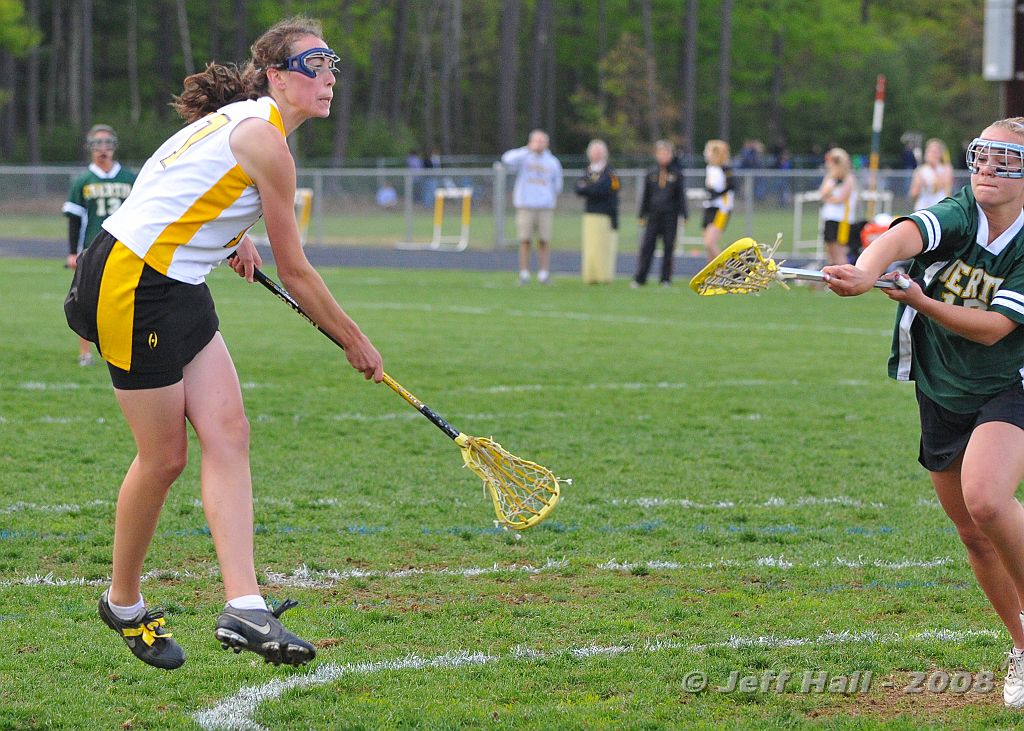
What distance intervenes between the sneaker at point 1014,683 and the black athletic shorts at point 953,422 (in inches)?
25.6

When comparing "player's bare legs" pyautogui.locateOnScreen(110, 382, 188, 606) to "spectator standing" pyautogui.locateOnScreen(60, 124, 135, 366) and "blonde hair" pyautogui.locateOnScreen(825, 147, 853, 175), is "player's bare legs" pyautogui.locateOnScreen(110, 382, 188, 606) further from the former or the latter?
"blonde hair" pyautogui.locateOnScreen(825, 147, 853, 175)

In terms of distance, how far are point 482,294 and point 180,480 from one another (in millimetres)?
11420

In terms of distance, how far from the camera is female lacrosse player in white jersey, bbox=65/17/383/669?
161 inches

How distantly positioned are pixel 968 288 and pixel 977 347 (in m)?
0.19

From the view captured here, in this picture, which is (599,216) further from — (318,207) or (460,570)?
(460,570)

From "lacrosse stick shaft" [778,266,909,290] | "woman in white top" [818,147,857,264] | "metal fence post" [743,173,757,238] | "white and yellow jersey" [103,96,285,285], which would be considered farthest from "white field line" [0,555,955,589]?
"metal fence post" [743,173,757,238]

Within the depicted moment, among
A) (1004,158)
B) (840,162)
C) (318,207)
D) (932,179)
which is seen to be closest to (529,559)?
(1004,158)

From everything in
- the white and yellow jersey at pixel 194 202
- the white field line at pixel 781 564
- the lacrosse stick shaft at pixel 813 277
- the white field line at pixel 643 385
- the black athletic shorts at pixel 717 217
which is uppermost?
the white and yellow jersey at pixel 194 202

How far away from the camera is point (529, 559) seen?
6.01 m

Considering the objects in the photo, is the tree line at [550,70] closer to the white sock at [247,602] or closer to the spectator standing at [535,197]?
the spectator standing at [535,197]

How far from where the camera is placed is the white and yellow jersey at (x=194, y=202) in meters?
4.10

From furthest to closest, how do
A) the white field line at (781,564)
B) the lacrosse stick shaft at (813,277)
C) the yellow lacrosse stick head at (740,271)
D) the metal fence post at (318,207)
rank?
the metal fence post at (318,207), the white field line at (781,564), the yellow lacrosse stick head at (740,271), the lacrosse stick shaft at (813,277)

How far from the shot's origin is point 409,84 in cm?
7512

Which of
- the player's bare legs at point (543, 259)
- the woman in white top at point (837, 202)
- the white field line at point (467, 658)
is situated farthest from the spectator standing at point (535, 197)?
the white field line at point (467, 658)
